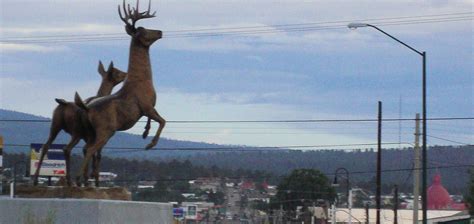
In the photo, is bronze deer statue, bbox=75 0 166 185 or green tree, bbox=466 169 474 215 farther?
green tree, bbox=466 169 474 215

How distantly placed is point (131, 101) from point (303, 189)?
101553 millimetres

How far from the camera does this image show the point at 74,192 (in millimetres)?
18016

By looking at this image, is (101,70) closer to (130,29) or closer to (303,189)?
(130,29)

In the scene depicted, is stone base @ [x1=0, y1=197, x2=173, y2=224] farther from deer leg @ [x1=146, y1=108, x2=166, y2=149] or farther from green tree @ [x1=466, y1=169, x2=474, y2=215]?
green tree @ [x1=466, y1=169, x2=474, y2=215]

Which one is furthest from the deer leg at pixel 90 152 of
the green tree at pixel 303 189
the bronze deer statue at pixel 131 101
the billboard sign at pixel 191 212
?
the green tree at pixel 303 189

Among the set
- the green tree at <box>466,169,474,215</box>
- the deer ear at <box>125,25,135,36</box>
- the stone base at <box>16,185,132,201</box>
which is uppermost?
the green tree at <box>466,169,474,215</box>

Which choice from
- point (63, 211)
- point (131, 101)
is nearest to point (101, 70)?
point (131, 101)

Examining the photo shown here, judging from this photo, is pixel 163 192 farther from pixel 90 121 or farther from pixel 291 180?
pixel 90 121

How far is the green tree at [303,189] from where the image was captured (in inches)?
4710

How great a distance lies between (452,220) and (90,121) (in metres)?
62.0

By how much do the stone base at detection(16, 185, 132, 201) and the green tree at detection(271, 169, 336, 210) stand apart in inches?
3947

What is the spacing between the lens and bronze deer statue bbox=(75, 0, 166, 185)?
60.3ft

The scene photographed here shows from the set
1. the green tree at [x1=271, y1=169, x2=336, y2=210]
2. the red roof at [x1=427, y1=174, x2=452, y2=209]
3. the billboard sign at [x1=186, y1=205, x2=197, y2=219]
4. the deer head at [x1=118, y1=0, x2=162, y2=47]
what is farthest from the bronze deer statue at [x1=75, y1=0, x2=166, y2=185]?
the red roof at [x1=427, y1=174, x2=452, y2=209]

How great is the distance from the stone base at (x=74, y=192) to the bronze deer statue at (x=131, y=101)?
46cm
